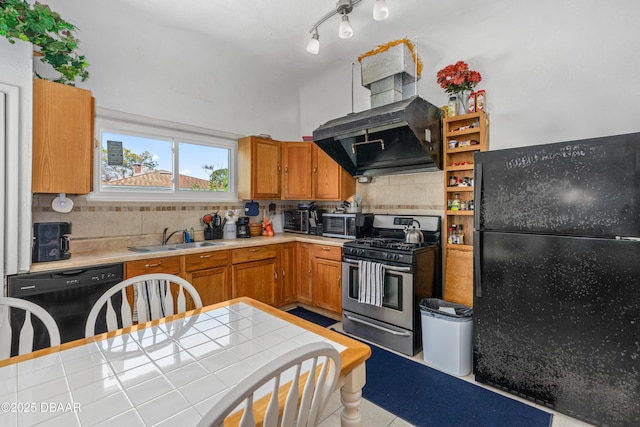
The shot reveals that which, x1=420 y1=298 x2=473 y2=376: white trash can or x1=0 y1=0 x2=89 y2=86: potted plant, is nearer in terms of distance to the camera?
x1=0 y1=0 x2=89 y2=86: potted plant

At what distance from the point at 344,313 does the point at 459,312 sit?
106 centimetres

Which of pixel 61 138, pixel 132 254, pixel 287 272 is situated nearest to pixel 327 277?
pixel 287 272

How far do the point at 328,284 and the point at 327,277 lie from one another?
8 cm

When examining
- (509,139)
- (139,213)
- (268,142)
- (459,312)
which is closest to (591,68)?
(509,139)

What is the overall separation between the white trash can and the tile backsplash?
1.08 metres

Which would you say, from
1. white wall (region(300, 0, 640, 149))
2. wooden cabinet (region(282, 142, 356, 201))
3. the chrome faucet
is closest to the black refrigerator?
white wall (region(300, 0, 640, 149))

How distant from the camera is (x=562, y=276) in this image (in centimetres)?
179

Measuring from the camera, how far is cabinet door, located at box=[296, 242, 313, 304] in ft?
11.6

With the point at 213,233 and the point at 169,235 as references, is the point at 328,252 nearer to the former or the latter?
the point at 213,233

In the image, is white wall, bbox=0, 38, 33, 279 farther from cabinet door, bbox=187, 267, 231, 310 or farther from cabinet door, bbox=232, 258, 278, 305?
cabinet door, bbox=232, 258, 278, 305

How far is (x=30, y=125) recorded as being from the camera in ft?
6.57

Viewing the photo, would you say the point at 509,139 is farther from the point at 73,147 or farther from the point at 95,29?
the point at 95,29

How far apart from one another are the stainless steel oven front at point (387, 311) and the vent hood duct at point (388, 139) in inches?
43.4

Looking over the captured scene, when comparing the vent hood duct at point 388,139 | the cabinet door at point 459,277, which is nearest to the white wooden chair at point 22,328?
the vent hood duct at point 388,139
